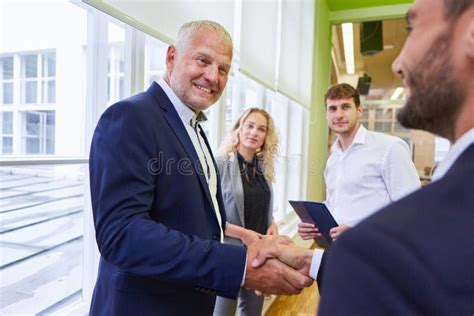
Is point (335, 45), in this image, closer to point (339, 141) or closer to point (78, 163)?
point (339, 141)

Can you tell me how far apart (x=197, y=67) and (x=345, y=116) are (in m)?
1.50

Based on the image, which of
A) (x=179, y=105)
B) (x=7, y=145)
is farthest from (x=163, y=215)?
(x=7, y=145)

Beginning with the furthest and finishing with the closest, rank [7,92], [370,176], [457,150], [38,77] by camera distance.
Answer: [370,176] → [38,77] → [7,92] → [457,150]

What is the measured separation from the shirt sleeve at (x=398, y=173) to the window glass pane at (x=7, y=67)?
6.54 ft

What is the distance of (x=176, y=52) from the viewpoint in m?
1.25

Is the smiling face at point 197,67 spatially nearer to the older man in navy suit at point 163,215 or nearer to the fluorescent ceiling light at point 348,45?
the older man in navy suit at point 163,215

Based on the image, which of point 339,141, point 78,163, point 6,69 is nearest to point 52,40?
point 6,69

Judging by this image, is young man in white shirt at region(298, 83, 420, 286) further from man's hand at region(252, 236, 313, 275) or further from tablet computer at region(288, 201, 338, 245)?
man's hand at region(252, 236, 313, 275)

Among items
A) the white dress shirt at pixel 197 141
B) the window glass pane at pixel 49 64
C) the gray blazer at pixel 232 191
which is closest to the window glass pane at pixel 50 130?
the window glass pane at pixel 49 64

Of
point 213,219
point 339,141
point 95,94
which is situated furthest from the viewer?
point 339,141

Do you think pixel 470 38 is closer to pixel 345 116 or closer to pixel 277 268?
pixel 277 268

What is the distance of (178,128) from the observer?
110cm

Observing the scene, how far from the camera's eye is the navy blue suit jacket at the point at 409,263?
0.39m

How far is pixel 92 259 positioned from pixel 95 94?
2.40ft
